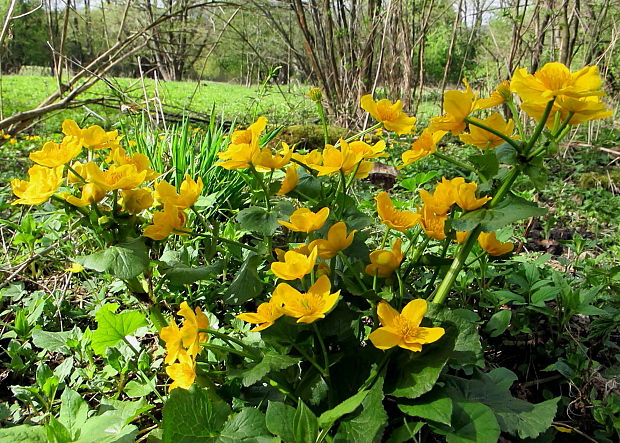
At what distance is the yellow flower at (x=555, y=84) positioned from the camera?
0.61 metres

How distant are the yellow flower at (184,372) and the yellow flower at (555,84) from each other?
65cm

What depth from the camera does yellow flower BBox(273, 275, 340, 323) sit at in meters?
0.67

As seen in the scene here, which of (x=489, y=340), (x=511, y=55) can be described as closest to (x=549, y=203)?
(x=511, y=55)

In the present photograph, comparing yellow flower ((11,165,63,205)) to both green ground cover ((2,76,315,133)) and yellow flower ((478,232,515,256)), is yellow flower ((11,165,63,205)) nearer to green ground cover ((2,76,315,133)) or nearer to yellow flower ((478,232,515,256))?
yellow flower ((478,232,515,256))

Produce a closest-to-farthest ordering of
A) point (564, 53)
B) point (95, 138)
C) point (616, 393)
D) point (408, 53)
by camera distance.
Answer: point (95, 138) < point (616, 393) < point (564, 53) < point (408, 53)

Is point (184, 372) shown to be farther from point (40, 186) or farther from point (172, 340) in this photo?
point (40, 186)

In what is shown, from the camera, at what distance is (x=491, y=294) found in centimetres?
128

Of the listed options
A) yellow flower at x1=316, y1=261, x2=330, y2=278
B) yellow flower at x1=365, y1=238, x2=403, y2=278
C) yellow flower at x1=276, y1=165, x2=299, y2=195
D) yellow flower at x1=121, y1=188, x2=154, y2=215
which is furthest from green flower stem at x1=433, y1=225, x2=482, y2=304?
yellow flower at x1=121, y1=188, x2=154, y2=215

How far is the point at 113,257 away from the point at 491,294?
3.29 feet

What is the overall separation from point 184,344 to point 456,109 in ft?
1.86

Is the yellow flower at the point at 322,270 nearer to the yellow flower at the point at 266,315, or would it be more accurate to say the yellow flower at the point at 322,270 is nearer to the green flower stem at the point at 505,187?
the yellow flower at the point at 266,315

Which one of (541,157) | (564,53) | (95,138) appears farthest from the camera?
(564,53)

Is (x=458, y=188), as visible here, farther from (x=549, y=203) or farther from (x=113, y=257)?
(x=549, y=203)

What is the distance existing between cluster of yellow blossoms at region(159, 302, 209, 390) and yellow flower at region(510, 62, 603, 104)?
23.4 inches
